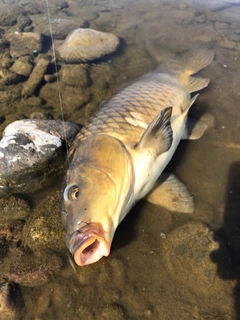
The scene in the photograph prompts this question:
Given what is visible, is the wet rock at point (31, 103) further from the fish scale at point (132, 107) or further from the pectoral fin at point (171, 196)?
the pectoral fin at point (171, 196)

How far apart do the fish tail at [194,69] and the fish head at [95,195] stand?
84.8 inches

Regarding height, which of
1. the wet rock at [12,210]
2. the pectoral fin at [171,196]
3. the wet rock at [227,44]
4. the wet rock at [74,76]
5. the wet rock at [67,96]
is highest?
the wet rock at [74,76]

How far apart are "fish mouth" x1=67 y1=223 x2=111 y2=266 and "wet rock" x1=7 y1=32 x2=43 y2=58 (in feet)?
Result: 15.8

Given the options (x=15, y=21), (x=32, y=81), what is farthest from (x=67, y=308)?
(x=15, y=21)

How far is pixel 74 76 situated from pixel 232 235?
142 inches

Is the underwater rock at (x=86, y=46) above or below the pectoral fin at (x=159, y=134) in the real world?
below

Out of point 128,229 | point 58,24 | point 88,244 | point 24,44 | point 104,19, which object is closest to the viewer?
point 88,244

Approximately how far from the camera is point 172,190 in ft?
10.6

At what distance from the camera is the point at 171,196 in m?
3.20

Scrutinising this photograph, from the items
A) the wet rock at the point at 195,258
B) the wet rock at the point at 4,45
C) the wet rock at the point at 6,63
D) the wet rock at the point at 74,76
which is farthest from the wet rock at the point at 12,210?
the wet rock at the point at 4,45

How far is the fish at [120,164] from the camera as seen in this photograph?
Result: 218cm

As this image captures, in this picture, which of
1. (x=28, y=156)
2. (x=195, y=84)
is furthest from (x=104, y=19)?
(x=28, y=156)

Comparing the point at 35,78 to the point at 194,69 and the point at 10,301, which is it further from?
the point at 10,301

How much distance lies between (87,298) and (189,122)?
2.69 metres
